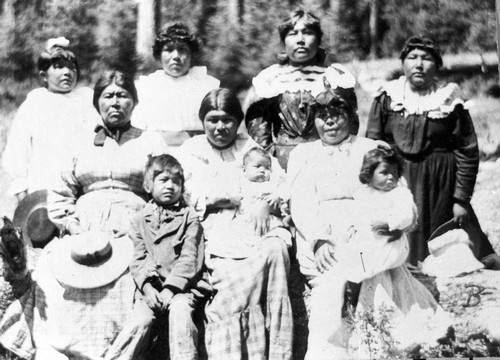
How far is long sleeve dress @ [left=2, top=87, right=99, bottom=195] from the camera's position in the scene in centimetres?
689

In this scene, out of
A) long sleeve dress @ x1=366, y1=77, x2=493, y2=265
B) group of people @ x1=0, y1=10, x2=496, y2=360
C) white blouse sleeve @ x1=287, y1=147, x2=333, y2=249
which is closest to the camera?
group of people @ x1=0, y1=10, x2=496, y2=360

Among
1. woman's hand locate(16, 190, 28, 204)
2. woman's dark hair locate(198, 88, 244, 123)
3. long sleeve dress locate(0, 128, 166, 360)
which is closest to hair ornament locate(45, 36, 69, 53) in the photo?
long sleeve dress locate(0, 128, 166, 360)

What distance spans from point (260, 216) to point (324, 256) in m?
0.49

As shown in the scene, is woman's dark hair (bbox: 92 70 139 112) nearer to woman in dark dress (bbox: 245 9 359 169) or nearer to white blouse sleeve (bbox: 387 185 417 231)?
woman in dark dress (bbox: 245 9 359 169)

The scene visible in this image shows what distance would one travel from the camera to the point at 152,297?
6.19 metres

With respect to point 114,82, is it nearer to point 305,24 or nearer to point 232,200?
point 232,200

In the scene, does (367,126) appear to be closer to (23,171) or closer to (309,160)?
(309,160)

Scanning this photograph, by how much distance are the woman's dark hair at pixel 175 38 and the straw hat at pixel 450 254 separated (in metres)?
2.12

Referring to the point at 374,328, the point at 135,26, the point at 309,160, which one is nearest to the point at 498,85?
the point at 309,160

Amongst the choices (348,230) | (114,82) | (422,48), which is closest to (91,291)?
(114,82)

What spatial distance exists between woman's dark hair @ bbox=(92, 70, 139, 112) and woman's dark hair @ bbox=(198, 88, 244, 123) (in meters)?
0.47

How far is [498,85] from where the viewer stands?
7070mm

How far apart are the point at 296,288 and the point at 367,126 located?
126 cm

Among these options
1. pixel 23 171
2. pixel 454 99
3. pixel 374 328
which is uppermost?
pixel 454 99
